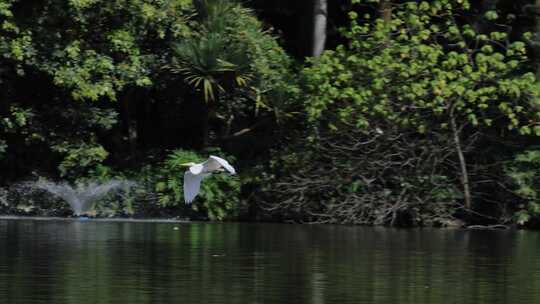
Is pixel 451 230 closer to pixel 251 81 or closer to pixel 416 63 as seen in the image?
pixel 416 63

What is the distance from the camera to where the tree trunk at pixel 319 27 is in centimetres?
2636

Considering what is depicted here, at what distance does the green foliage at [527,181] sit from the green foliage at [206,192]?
542 centimetres

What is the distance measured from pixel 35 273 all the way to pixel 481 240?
867cm

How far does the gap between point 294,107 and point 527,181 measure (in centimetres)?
479

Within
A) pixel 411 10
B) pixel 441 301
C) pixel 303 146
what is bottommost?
pixel 441 301

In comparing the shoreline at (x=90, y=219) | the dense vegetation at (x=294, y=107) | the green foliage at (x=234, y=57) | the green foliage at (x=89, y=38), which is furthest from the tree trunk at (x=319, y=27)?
the shoreline at (x=90, y=219)

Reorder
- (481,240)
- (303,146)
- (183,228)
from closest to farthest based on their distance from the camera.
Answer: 1. (481,240)
2. (183,228)
3. (303,146)

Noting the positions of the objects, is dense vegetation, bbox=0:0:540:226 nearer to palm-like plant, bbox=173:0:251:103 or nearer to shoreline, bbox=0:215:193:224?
palm-like plant, bbox=173:0:251:103

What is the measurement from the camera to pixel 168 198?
25.5 metres

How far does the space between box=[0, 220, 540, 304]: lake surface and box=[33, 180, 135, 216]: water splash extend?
292 centimetres

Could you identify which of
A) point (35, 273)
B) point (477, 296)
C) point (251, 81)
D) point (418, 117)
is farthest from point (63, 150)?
point (477, 296)

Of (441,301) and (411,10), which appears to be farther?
(411,10)

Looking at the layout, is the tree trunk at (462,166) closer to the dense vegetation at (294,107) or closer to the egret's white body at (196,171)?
the dense vegetation at (294,107)

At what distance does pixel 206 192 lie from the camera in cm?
2528
